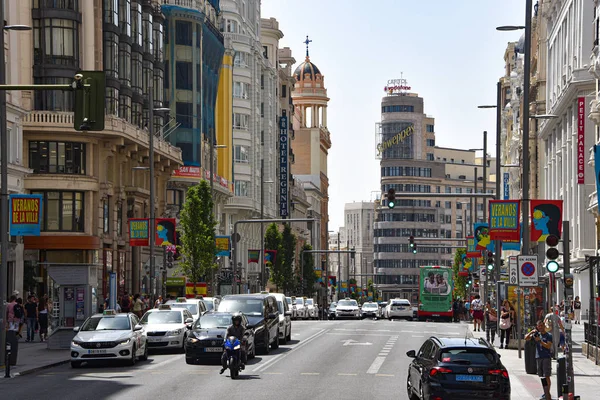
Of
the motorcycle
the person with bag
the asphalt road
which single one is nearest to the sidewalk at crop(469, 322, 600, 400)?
the person with bag

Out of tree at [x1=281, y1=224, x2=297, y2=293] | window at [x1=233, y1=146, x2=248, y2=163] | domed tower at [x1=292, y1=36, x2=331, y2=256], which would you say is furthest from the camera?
domed tower at [x1=292, y1=36, x2=331, y2=256]

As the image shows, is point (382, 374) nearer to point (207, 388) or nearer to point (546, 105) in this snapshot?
point (207, 388)

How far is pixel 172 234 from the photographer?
55.3 m

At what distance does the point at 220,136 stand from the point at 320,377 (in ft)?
227

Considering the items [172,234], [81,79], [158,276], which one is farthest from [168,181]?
[81,79]

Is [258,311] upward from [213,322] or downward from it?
upward

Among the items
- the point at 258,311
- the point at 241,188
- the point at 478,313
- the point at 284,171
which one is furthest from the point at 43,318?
the point at 284,171

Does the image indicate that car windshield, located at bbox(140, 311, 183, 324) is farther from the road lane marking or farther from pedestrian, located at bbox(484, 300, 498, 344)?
pedestrian, located at bbox(484, 300, 498, 344)

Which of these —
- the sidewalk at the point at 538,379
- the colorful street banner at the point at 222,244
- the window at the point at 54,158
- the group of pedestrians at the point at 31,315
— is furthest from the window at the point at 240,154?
the sidewalk at the point at 538,379

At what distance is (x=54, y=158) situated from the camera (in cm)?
5959

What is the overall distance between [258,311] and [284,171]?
9126cm

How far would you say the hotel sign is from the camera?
420 feet

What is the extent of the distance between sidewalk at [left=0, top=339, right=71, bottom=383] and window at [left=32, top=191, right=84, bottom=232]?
16.9m

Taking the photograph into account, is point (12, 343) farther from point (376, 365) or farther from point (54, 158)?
point (54, 158)
